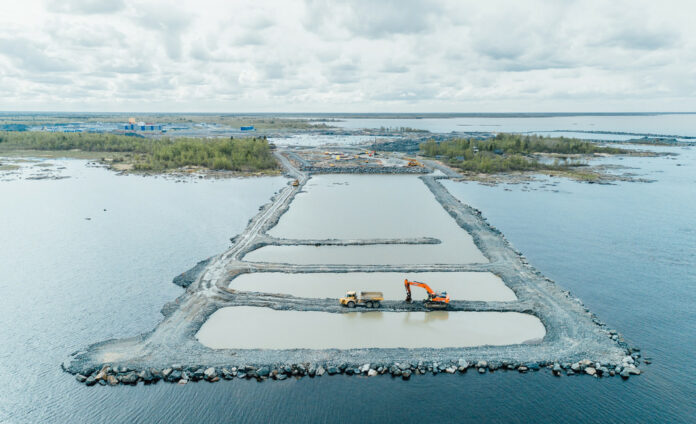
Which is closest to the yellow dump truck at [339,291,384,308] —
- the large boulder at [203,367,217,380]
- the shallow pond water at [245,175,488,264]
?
the shallow pond water at [245,175,488,264]

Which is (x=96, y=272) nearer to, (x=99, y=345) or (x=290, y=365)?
(x=99, y=345)

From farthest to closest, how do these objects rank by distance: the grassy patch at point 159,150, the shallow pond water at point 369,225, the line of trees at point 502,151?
the line of trees at point 502,151, the grassy patch at point 159,150, the shallow pond water at point 369,225

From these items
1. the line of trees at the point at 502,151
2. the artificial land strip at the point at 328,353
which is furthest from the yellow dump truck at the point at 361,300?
the line of trees at the point at 502,151

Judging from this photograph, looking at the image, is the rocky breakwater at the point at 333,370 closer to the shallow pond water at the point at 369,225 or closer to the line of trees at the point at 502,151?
the shallow pond water at the point at 369,225

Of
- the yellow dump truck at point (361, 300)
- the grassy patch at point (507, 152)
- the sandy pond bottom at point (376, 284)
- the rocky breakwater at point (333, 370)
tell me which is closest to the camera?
the rocky breakwater at point (333, 370)

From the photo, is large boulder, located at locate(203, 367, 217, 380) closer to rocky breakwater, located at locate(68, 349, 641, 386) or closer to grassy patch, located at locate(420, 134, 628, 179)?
rocky breakwater, located at locate(68, 349, 641, 386)

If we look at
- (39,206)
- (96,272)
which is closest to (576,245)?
(96,272)
